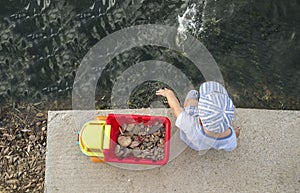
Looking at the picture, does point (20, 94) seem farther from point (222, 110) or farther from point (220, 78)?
point (222, 110)

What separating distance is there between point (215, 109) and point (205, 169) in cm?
79

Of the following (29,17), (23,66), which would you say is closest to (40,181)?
(23,66)

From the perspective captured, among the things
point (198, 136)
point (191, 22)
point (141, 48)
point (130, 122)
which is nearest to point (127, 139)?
point (130, 122)

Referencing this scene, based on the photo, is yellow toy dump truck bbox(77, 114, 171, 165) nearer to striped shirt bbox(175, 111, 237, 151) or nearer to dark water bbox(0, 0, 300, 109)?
striped shirt bbox(175, 111, 237, 151)

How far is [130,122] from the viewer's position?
276 centimetres

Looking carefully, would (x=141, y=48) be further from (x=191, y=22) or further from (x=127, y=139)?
(x=127, y=139)

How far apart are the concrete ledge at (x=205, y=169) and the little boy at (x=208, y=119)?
0.15 m

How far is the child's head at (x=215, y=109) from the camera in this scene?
2150 mm

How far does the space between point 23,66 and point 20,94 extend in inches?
10.1

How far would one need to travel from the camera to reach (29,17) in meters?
3.55

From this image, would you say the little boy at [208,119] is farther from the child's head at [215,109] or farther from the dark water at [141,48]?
the dark water at [141,48]

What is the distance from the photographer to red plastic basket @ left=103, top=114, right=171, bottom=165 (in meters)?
2.62

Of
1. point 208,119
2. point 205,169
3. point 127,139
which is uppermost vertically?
point 208,119

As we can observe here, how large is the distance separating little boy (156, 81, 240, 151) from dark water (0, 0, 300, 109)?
61cm
